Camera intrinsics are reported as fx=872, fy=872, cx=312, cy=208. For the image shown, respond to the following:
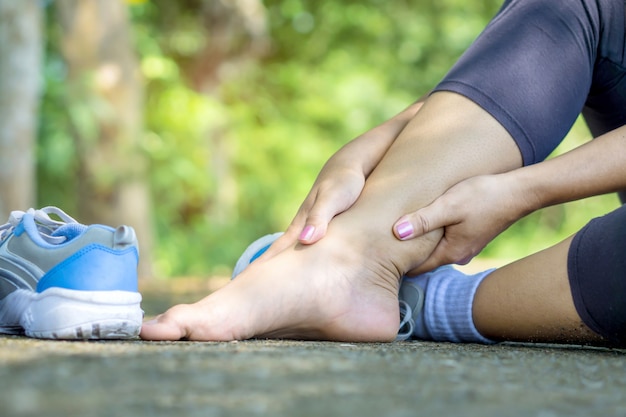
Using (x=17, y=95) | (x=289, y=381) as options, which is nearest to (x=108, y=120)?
(x=17, y=95)

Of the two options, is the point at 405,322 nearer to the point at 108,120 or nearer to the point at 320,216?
the point at 320,216

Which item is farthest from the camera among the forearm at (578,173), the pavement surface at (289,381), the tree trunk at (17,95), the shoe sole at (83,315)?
the tree trunk at (17,95)

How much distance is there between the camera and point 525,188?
138 cm

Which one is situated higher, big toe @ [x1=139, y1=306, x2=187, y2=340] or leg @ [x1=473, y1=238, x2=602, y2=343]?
big toe @ [x1=139, y1=306, x2=187, y2=340]

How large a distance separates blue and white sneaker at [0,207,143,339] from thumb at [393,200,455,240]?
403mm

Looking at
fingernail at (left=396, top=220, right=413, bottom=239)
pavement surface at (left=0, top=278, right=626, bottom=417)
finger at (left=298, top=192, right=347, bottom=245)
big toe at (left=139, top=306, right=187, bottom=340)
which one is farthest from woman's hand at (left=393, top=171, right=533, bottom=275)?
big toe at (left=139, top=306, right=187, bottom=340)

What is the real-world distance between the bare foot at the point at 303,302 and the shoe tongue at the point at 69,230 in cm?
19

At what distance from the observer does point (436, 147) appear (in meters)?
1.40

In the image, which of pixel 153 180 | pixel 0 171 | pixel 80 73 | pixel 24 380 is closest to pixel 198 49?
pixel 153 180

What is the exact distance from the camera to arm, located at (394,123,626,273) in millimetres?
1360

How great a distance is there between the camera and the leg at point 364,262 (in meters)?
1.24

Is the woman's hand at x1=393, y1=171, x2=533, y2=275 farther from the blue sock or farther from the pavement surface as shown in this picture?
the pavement surface

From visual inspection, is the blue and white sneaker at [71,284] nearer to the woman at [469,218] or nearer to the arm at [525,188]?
the woman at [469,218]

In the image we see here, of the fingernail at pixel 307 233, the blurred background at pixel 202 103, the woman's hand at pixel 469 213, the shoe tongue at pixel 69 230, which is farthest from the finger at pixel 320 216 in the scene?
the blurred background at pixel 202 103
